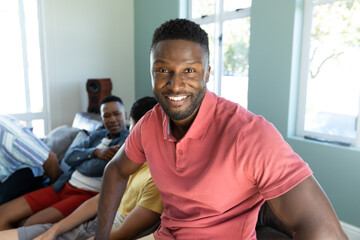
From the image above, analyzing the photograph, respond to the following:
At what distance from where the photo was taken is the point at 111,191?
1.23 meters

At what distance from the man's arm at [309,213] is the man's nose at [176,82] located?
43cm

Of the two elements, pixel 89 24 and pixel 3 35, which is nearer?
pixel 3 35

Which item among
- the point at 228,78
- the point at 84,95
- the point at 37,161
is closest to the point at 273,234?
the point at 37,161

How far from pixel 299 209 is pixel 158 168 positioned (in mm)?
473

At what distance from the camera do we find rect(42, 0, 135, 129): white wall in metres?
4.47

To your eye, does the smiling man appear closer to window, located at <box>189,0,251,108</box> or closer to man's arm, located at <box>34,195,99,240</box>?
man's arm, located at <box>34,195,99,240</box>

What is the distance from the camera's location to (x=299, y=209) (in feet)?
2.28

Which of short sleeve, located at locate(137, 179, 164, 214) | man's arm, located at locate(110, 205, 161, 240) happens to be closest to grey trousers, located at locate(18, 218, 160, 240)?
man's arm, located at locate(110, 205, 161, 240)

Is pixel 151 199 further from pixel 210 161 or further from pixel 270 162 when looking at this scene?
pixel 270 162

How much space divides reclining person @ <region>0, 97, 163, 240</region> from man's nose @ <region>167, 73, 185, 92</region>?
641mm

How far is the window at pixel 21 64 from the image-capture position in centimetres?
415

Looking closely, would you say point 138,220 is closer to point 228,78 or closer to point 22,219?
point 22,219

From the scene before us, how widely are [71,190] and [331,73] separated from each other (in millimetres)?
2518

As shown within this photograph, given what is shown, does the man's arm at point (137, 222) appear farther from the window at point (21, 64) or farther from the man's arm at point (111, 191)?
the window at point (21, 64)
